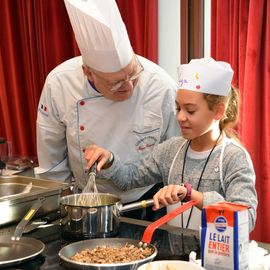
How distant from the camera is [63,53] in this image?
2682 millimetres

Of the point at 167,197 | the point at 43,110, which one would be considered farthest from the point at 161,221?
the point at 43,110

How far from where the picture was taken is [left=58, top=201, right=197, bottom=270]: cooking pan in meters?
0.91

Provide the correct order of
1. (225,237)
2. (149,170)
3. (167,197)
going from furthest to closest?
1. (149,170)
2. (167,197)
3. (225,237)

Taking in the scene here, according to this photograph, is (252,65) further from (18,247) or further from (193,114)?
(18,247)

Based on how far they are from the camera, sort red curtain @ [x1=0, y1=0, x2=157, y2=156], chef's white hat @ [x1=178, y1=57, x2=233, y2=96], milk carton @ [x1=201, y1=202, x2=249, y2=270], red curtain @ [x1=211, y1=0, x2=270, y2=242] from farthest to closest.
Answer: red curtain @ [x1=0, y1=0, x2=157, y2=156]
red curtain @ [x1=211, y1=0, x2=270, y2=242]
chef's white hat @ [x1=178, y1=57, x2=233, y2=96]
milk carton @ [x1=201, y1=202, x2=249, y2=270]

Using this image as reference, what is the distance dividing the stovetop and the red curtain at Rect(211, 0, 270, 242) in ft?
3.12

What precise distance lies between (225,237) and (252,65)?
4.25ft

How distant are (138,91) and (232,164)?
45 centimetres

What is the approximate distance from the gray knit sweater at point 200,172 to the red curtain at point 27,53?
96cm

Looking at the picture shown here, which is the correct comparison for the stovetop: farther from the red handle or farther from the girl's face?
the girl's face

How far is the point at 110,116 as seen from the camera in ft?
5.38

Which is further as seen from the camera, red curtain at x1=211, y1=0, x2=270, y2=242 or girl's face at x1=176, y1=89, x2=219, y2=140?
red curtain at x1=211, y1=0, x2=270, y2=242

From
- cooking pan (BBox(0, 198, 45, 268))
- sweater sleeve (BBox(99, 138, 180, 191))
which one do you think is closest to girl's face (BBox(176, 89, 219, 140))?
sweater sleeve (BBox(99, 138, 180, 191))

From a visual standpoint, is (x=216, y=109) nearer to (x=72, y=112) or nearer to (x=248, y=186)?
(x=248, y=186)
